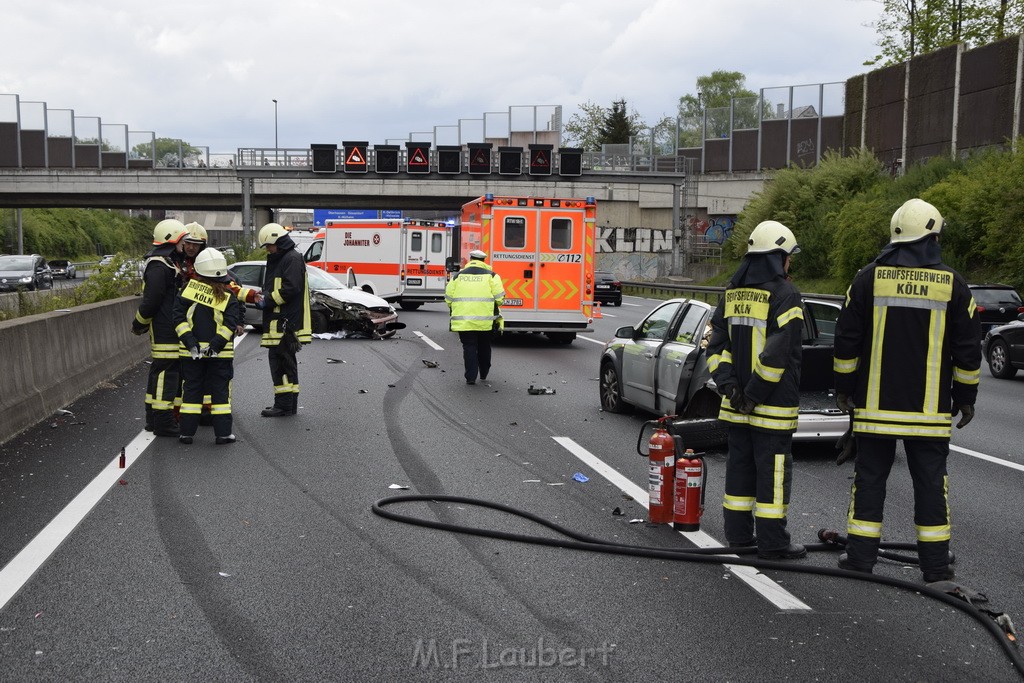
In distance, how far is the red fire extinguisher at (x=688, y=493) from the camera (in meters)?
7.09

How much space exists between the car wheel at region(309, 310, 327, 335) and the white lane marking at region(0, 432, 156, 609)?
40.1 ft

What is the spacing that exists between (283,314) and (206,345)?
209 centimetres

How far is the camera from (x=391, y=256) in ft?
109

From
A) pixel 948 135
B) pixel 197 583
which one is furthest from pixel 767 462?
pixel 948 135

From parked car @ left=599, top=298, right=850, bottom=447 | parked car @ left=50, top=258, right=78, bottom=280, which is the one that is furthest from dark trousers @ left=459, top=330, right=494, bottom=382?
parked car @ left=50, top=258, right=78, bottom=280

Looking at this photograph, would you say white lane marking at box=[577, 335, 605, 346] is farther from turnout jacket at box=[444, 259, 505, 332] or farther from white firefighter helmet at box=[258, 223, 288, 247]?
white firefighter helmet at box=[258, 223, 288, 247]

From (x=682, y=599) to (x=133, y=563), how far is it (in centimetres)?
297

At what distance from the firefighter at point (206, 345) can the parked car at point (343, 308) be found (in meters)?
12.9

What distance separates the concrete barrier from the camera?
10711 mm

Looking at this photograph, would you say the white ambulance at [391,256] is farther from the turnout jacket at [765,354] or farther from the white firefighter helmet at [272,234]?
the turnout jacket at [765,354]

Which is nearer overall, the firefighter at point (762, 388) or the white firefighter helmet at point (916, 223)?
the white firefighter helmet at point (916, 223)

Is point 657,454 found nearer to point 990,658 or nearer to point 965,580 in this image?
point 965,580

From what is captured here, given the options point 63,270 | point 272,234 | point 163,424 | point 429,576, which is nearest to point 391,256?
point 272,234

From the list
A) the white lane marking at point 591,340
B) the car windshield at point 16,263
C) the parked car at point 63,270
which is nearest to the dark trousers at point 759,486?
the white lane marking at point 591,340
